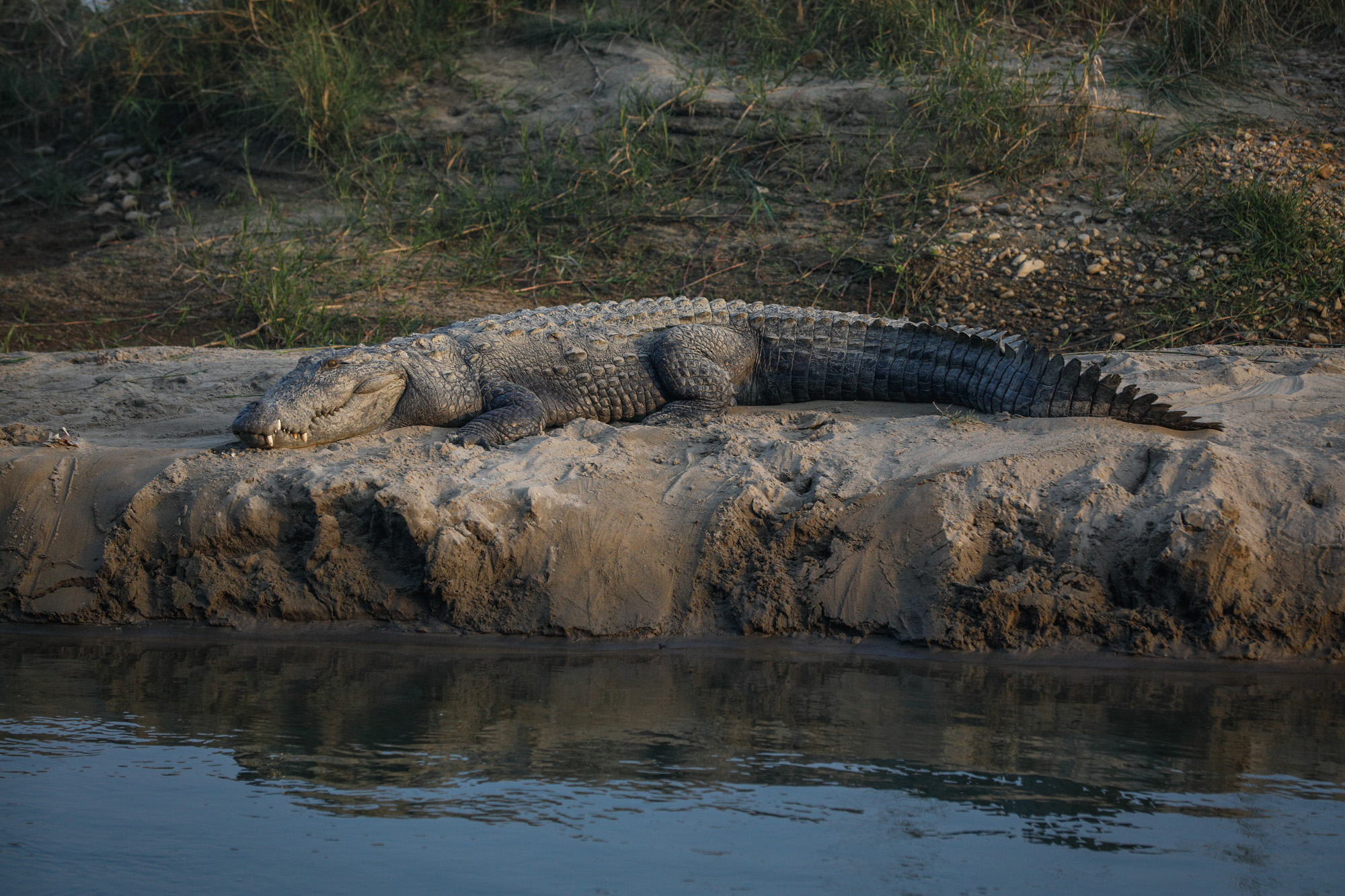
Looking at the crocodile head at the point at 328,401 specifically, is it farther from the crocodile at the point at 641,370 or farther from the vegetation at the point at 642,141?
the vegetation at the point at 642,141

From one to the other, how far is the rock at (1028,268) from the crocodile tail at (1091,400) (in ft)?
7.45

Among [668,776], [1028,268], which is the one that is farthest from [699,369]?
[1028,268]

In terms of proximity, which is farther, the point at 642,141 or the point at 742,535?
the point at 642,141

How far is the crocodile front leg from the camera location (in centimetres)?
417

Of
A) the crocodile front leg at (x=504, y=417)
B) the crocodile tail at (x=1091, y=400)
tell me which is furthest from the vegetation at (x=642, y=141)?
the crocodile tail at (x=1091, y=400)

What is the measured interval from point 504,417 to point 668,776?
2214 millimetres

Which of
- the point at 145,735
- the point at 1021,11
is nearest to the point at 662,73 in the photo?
the point at 1021,11

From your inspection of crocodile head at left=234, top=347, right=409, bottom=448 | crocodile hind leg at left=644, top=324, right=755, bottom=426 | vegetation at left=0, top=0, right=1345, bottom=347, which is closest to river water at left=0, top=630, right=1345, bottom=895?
crocodile head at left=234, top=347, right=409, bottom=448

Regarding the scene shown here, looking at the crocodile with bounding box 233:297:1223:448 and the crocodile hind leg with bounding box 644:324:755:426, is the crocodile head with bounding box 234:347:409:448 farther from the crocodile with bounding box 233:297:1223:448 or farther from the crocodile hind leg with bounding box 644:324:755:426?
the crocodile hind leg with bounding box 644:324:755:426

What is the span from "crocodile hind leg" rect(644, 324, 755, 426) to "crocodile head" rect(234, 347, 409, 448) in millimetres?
1084

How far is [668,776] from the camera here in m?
2.37

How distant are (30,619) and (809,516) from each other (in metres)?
2.62

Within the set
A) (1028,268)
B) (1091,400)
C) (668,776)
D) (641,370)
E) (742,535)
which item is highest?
(1028,268)

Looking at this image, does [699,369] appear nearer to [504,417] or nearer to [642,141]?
[504,417]
